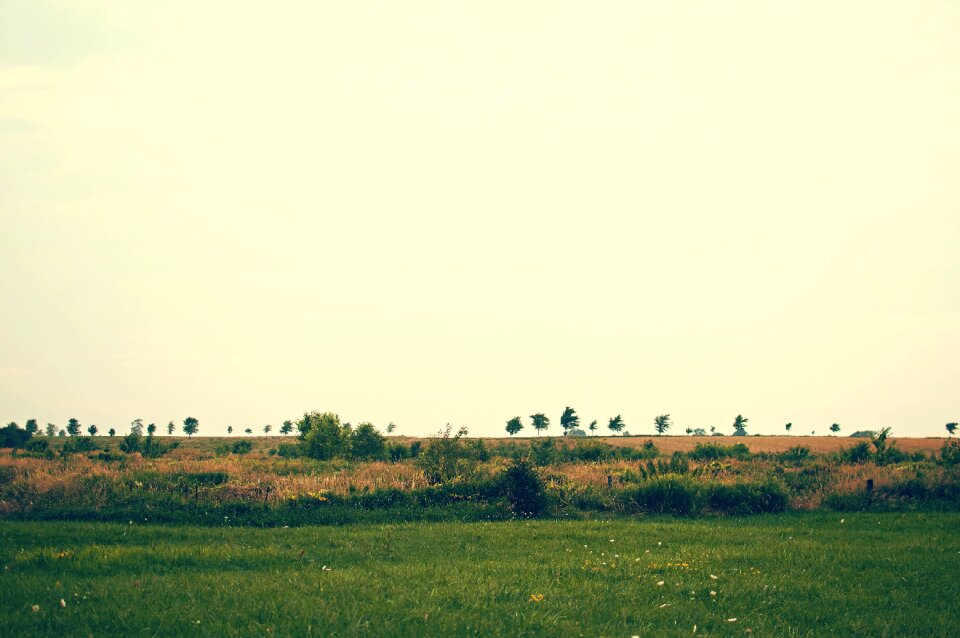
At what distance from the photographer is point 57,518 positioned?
20.4 meters

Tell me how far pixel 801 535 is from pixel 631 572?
848cm

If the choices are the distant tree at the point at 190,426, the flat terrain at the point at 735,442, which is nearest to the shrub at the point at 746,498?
the flat terrain at the point at 735,442

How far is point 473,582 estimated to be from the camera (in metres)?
11.1

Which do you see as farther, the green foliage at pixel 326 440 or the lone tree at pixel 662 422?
the lone tree at pixel 662 422

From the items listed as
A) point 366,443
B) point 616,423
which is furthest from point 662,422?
point 366,443

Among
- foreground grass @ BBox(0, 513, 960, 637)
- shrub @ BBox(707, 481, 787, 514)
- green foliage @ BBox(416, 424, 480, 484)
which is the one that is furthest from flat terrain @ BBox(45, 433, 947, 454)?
foreground grass @ BBox(0, 513, 960, 637)

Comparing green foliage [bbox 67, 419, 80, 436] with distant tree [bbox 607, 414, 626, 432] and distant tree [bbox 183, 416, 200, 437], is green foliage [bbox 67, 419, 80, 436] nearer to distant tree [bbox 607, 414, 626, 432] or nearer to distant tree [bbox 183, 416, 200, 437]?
distant tree [bbox 183, 416, 200, 437]

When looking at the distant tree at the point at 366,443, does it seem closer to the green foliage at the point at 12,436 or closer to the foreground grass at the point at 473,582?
the foreground grass at the point at 473,582

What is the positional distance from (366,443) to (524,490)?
109 feet

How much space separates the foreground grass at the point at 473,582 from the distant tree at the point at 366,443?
1420 inches

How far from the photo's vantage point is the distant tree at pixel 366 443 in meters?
53.5

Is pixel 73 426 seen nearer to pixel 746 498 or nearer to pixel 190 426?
pixel 190 426

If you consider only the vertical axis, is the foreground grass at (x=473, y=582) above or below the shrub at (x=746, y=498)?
above

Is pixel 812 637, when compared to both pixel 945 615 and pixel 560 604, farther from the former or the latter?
pixel 560 604
